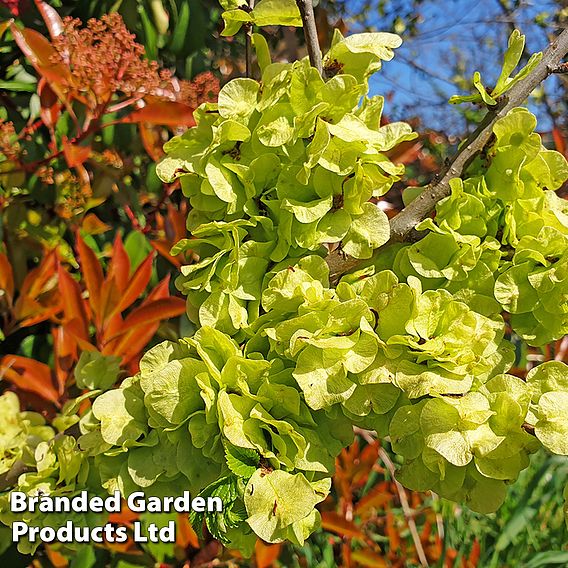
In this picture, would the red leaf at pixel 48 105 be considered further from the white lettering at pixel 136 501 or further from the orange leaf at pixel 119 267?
the white lettering at pixel 136 501

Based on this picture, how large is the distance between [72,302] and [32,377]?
0.40ft


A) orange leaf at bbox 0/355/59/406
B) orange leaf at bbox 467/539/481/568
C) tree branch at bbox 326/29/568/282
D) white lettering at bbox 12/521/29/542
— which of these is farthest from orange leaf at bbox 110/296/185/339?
orange leaf at bbox 467/539/481/568

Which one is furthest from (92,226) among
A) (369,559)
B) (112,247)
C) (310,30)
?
(369,559)

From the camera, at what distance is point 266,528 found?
1.33 feet

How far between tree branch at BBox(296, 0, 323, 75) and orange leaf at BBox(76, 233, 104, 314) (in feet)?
1.84

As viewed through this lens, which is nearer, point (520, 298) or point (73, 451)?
point (520, 298)

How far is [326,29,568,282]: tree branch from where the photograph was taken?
50cm

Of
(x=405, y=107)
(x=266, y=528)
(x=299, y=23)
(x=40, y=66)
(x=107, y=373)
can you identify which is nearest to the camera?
(x=266, y=528)

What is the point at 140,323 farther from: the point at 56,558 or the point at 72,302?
the point at 56,558

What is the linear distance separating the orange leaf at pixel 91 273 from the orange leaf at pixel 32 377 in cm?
12

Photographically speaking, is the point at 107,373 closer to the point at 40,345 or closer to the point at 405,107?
the point at 40,345

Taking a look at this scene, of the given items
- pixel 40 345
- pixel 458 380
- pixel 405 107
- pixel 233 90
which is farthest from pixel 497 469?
pixel 405 107

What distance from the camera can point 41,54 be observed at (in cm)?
98

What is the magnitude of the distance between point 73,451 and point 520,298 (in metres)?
0.41
